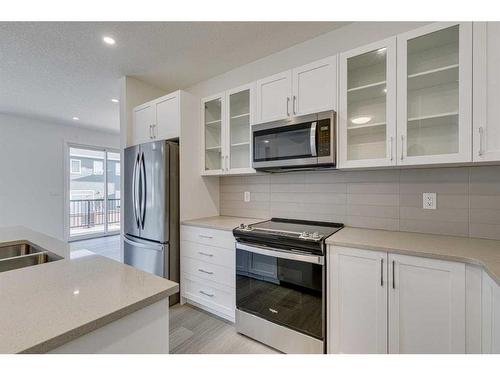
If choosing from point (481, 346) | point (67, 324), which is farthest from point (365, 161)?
point (67, 324)

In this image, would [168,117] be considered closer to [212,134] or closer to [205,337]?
[212,134]

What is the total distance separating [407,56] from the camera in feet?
5.17

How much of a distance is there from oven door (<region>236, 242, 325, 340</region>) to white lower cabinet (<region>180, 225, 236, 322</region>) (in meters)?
0.15

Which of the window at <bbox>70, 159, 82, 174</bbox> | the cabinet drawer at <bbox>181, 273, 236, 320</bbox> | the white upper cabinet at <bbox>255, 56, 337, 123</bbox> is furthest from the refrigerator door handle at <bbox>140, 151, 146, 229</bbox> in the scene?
the window at <bbox>70, 159, 82, 174</bbox>

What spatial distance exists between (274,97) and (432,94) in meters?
1.17

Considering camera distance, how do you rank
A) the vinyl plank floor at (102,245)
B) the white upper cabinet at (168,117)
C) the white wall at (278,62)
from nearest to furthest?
the white wall at (278,62), the white upper cabinet at (168,117), the vinyl plank floor at (102,245)

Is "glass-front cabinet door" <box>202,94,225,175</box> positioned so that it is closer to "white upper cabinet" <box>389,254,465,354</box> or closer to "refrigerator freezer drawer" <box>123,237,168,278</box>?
"refrigerator freezer drawer" <box>123,237,168,278</box>

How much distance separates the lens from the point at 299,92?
78.5 inches

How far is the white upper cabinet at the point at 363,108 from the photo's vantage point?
68.2 inches

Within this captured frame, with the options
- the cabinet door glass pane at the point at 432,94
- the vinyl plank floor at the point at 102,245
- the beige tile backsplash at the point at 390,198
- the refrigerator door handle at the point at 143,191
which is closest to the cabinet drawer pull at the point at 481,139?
the cabinet door glass pane at the point at 432,94

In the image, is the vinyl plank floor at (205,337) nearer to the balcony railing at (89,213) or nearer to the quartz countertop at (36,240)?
the quartz countertop at (36,240)

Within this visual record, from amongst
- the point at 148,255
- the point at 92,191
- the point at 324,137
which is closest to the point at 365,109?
the point at 324,137

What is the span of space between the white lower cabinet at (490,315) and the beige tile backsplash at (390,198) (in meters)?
0.64
